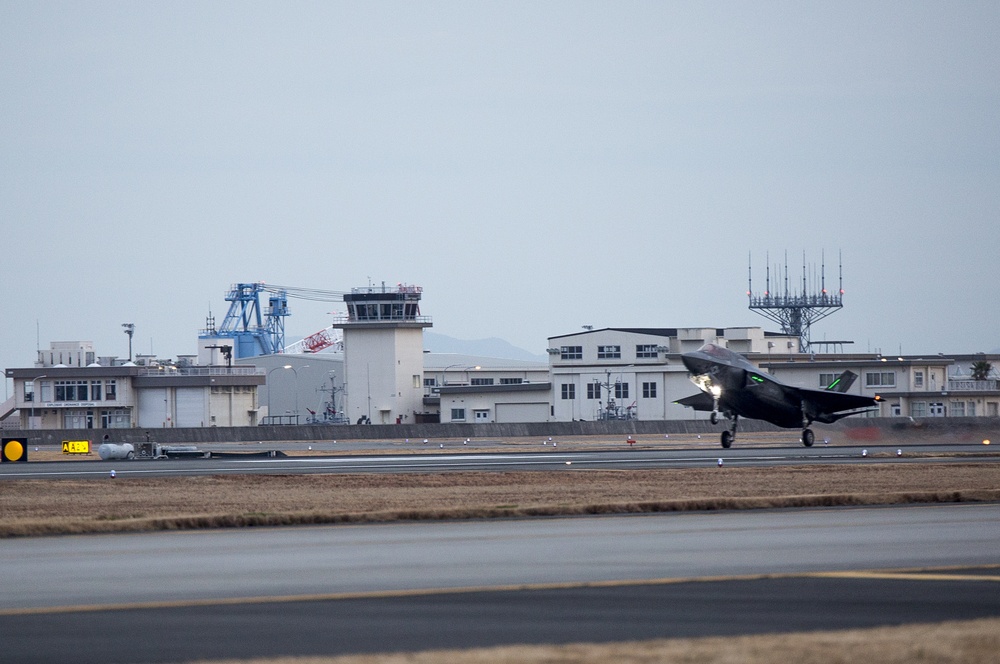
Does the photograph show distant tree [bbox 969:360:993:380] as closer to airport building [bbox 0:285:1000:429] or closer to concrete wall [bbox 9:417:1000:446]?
airport building [bbox 0:285:1000:429]

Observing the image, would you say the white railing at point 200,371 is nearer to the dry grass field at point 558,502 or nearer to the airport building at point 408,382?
the airport building at point 408,382

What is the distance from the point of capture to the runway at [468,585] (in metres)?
10.7

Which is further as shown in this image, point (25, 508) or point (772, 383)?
point (772, 383)

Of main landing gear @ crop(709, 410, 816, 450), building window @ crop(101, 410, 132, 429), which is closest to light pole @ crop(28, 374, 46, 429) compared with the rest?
building window @ crop(101, 410, 132, 429)

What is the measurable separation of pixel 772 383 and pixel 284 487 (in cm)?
3280

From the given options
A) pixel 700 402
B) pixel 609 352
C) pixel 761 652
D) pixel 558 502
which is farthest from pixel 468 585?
pixel 609 352

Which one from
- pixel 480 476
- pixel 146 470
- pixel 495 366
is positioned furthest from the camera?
pixel 495 366

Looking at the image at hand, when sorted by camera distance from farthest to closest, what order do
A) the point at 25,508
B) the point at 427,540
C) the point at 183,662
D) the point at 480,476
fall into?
1. the point at 480,476
2. the point at 25,508
3. the point at 427,540
4. the point at 183,662

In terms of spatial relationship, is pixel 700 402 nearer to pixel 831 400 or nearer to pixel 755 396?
pixel 755 396

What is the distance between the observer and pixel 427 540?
62.0 feet

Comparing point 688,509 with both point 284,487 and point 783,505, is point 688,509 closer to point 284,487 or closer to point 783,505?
point 783,505

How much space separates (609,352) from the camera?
112 metres

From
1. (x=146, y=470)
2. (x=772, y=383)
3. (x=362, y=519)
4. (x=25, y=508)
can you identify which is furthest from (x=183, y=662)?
(x=772, y=383)

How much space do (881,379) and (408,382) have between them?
145 feet
